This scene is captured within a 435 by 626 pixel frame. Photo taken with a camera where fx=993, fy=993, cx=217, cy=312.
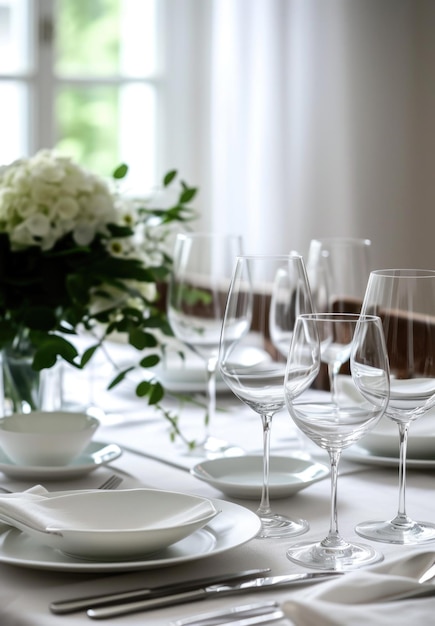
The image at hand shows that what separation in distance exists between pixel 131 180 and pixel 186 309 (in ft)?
9.76

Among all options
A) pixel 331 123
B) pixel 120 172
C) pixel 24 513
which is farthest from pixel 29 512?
pixel 331 123

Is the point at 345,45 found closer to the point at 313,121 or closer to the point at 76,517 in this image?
the point at 313,121

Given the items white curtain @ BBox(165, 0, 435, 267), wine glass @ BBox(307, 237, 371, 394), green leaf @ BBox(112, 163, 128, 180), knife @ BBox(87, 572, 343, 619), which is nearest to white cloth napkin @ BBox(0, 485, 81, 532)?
knife @ BBox(87, 572, 343, 619)

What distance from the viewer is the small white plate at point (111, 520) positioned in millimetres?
798

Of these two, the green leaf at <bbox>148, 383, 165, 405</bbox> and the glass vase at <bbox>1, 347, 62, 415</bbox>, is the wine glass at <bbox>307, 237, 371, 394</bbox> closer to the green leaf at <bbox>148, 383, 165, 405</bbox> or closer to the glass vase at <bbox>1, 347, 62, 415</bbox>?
the green leaf at <bbox>148, 383, 165, 405</bbox>

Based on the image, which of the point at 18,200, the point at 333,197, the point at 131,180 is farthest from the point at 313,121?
the point at 18,200

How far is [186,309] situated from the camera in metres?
1.37

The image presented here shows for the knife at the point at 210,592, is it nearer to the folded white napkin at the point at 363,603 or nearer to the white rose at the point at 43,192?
the folded white napkin at the point at 363,603

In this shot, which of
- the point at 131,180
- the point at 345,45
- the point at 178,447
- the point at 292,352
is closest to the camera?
the point at 292,352

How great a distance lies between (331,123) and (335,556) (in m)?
3.38

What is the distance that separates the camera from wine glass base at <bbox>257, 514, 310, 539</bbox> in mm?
924

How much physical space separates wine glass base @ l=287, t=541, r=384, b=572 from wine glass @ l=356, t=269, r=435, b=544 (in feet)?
0.18

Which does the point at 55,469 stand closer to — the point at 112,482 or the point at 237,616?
the point at 112,482

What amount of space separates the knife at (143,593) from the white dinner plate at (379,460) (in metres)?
0.39
